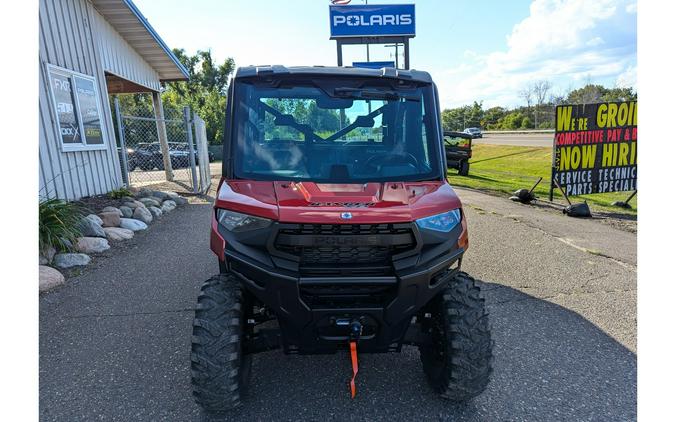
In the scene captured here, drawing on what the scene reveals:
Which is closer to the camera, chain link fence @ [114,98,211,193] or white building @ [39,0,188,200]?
white building @ [39,0,188,200]

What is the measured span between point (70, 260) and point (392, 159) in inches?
187

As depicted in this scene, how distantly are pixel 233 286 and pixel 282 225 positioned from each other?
56cm

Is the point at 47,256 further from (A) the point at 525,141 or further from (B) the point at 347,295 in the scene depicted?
(A) the point at 525,141

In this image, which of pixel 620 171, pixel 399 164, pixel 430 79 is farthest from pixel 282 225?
pixel 620 171

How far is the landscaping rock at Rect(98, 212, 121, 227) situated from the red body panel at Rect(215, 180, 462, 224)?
5.21 metres

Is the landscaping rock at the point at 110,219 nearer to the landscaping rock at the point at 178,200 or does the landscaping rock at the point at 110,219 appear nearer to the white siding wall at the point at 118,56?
the landscaping rock at the point at 178,200

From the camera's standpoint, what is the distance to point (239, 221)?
2.38 m

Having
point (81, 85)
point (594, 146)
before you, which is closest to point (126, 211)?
point (81, 85)

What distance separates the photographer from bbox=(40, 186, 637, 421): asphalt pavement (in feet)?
8.59

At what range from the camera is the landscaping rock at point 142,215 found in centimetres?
752

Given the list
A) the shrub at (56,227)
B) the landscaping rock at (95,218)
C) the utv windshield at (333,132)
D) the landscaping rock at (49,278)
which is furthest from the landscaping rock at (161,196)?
the utv windshield at (333,132)

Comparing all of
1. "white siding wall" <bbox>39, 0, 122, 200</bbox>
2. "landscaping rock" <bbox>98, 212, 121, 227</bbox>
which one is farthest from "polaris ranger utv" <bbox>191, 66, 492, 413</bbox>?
"white siding wall" <bbox>39, 0, 122, 200</bbox>

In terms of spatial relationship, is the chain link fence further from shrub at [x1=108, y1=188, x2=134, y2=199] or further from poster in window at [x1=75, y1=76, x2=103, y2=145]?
shrub at [x1=108, y1=188, x2=134, y2=199]

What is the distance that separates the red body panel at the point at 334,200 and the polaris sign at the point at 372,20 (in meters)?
10.7
